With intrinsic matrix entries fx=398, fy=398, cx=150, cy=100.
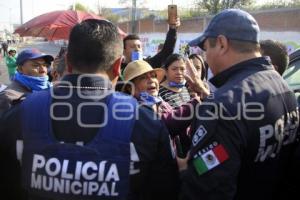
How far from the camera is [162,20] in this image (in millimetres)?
31953

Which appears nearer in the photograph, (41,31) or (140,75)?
(140,75)

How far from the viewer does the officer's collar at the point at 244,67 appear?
2.07m

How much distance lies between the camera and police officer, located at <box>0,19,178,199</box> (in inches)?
66.6

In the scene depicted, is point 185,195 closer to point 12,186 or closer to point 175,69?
point 12,186

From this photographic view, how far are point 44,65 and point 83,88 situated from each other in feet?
7.99

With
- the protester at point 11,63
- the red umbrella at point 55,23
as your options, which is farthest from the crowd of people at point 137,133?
the protester at point 11,63

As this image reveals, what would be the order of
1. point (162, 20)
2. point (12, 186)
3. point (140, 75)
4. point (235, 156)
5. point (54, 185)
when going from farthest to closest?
point (162, 20) → point (140, 75) → point (12, 186) → point (235, 156) → point (54, 185)

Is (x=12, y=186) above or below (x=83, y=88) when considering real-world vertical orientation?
below

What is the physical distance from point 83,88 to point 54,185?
43 centimetres

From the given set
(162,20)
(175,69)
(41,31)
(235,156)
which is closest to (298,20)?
(41,31)

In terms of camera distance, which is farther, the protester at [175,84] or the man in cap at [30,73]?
the protester at [175,84]

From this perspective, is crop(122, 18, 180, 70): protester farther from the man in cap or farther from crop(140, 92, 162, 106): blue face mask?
crop(140, 92, 162, 106): blue face mask

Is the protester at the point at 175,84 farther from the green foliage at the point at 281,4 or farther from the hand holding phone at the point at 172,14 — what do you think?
the green foliage at the point at 281,4

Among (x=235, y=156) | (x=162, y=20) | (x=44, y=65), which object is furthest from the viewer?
(x=162, y=20)
